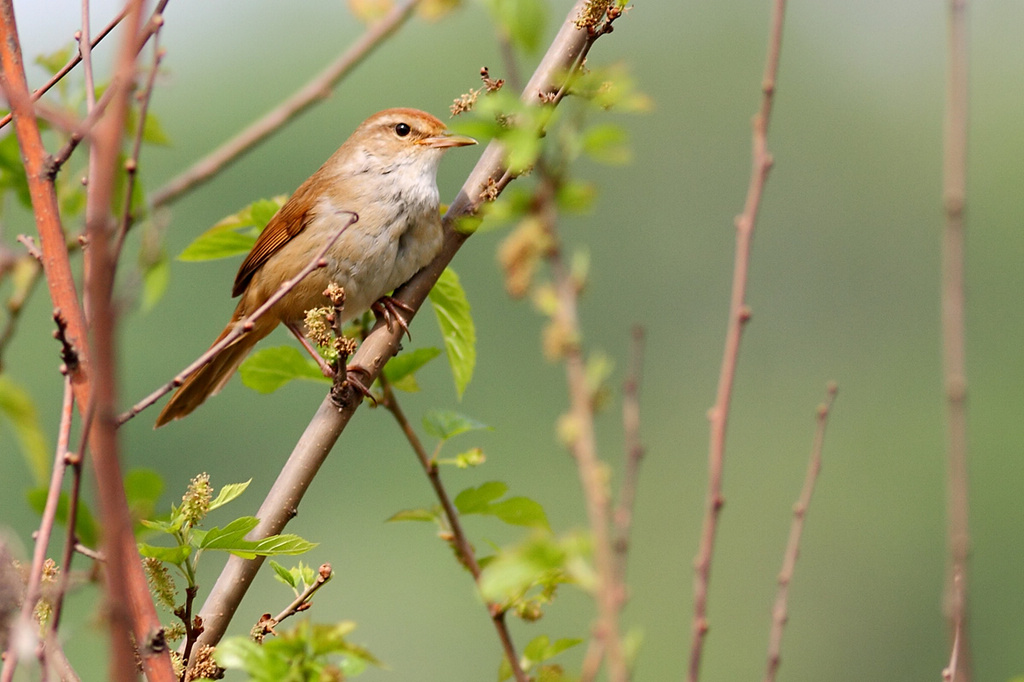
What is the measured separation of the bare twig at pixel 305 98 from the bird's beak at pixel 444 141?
2.49 m

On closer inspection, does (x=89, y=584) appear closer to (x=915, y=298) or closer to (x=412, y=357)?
A: (x=412, y=357)

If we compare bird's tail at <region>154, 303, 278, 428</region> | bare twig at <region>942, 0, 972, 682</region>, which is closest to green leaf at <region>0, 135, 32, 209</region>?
bare twig at <region>942, 0, 972, 682</region>

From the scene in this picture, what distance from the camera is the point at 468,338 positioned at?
2.22 meters

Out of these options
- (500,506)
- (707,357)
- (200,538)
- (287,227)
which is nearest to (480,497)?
(500,506)

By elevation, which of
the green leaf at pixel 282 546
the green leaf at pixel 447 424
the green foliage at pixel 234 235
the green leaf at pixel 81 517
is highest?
Answer: the green foliage at pixel 234 235

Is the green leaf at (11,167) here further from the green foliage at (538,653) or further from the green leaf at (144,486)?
the green foliage at (538,653)

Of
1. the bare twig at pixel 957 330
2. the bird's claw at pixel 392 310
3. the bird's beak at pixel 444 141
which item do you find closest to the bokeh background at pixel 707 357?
the bird's beak at pixel 444 141

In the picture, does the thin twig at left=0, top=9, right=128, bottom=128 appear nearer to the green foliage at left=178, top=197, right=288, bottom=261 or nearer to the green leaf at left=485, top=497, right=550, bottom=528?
the green foliage at left=178, top=197, right=288, bottom=261

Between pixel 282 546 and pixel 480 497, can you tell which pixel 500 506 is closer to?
pixel 480 497

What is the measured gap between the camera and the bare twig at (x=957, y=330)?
1018 mm

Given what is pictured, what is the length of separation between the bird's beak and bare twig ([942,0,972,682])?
2478 millimetres

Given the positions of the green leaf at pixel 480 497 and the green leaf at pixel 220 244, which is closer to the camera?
the green leaf at pixel 480 497

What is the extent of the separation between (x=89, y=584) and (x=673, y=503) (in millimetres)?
27846

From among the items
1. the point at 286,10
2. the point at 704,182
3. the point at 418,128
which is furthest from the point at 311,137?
the point at 418,128
